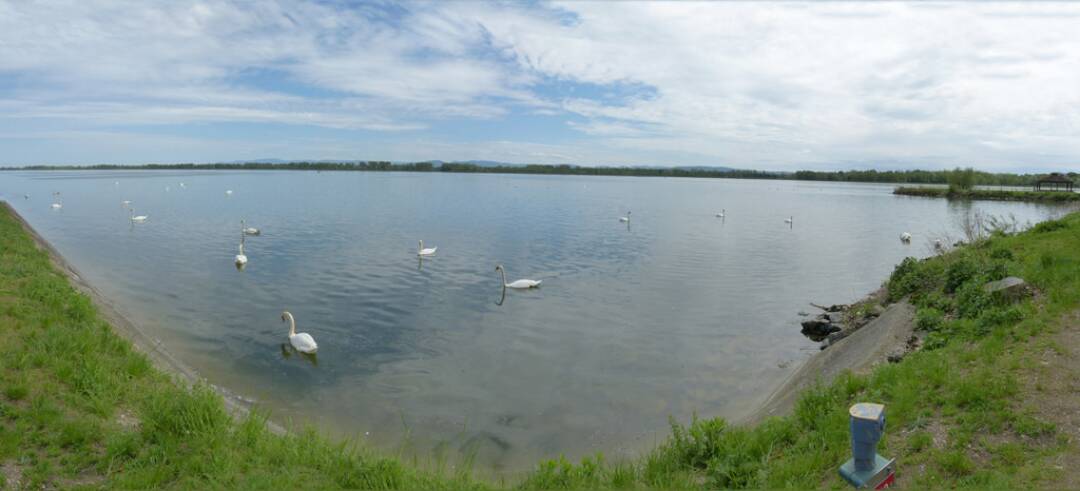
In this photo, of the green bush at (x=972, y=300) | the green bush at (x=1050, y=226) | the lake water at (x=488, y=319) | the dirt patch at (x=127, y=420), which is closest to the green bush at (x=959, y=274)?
the green bush at (x=972, y=300)

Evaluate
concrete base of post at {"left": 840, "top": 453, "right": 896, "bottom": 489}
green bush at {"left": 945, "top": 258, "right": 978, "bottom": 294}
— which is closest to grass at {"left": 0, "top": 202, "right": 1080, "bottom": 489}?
concrete base of post at {"left": 840, "top": 453, "right": 896, "bottom": 489}

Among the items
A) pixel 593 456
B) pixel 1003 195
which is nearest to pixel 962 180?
pixel 1003 195

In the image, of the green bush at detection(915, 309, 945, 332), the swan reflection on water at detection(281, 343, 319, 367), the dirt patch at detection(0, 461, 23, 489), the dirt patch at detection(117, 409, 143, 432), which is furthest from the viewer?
the swan reflection on water at detection(281, 343, 319, 367)

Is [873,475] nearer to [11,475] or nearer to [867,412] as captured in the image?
[867,412]

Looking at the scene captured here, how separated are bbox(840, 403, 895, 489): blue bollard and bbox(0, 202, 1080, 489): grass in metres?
0.31

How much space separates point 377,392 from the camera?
10320mm

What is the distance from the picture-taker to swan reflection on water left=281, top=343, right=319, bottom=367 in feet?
39.0

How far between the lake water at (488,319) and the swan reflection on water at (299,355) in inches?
4.3

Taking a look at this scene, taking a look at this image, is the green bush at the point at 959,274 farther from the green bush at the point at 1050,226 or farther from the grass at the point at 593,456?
the green bush at the point at 1050,226

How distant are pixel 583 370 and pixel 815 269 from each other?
16384 mm

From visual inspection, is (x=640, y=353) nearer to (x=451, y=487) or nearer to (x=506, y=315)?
(x=506, y=315)

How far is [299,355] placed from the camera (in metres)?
12.2

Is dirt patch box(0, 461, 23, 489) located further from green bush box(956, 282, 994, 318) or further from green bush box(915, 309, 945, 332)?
green bush box(956, 282, 994, 318)

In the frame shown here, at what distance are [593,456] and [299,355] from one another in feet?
23.6
